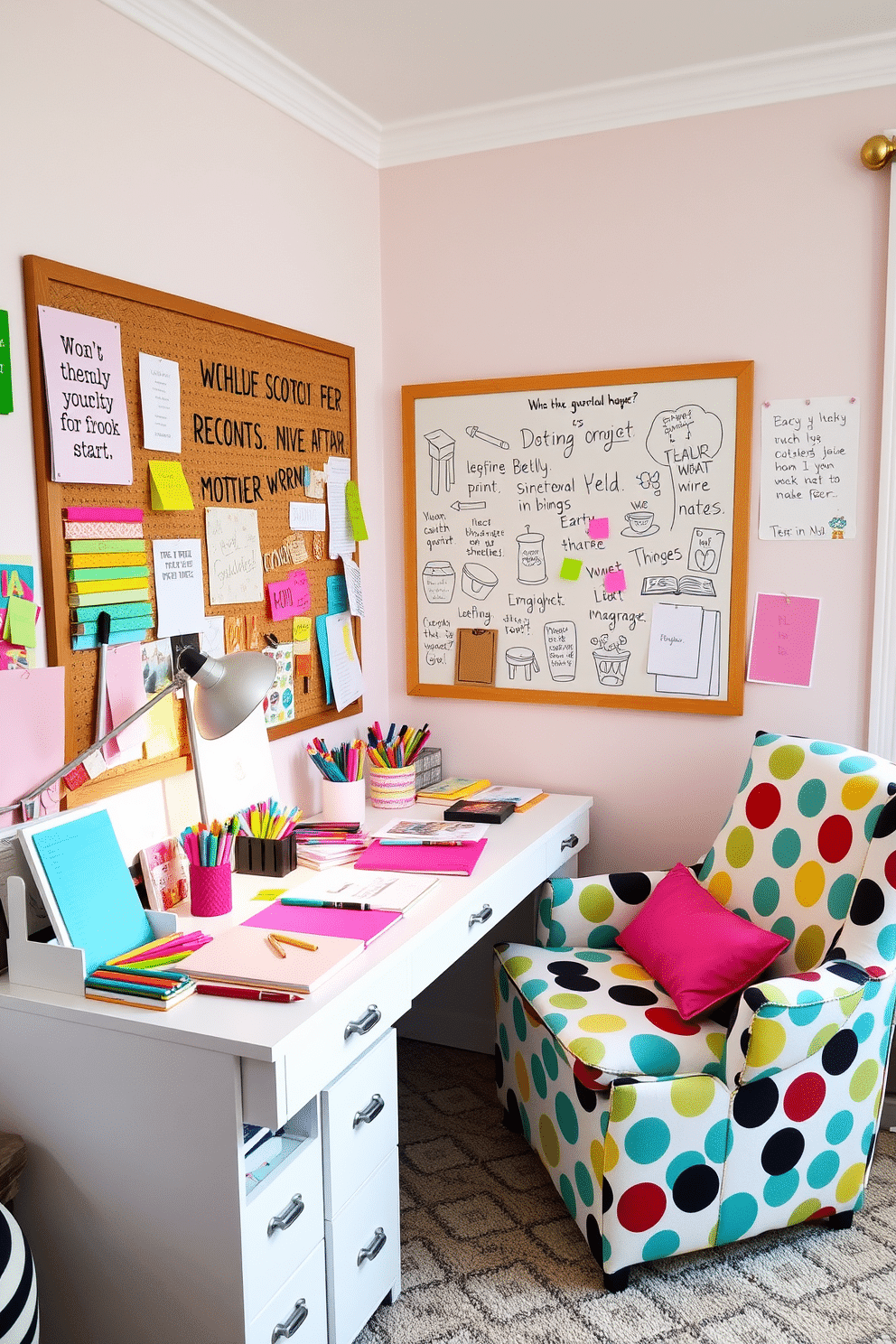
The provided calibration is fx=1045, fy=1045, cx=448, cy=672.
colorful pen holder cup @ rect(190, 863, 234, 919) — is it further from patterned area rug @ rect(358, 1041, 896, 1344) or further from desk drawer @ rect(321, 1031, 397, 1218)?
patterned area rug @ rect(358, 1041, 896, 1344)

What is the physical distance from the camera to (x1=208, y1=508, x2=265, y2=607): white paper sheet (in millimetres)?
2215

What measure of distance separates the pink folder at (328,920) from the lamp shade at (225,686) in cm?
34

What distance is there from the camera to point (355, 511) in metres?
2.75

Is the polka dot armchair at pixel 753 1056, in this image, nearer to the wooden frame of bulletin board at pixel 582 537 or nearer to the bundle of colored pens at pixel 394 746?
the wooden frame of bulletin board at pixel 582 537

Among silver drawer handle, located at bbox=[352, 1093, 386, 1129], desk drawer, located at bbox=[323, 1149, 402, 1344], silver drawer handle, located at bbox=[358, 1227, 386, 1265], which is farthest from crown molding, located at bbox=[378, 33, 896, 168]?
silver drawer handle, located at bbox=[358, 1227, 386, 1265]

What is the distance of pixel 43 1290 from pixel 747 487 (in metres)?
2.16

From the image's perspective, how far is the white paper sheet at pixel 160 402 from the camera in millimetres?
1999

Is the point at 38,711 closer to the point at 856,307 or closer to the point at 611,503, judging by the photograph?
the point at 611,503

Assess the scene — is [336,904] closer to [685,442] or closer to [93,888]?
[93,888]

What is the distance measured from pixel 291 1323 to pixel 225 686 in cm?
101

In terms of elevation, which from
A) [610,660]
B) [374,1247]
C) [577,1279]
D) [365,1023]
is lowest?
[577,1279]

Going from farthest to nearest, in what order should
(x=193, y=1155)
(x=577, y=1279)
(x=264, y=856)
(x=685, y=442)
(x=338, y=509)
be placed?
1. (x=338, y=509)
2. (x=685, y=442)
3. (x=264, y=856)
4. (x=577, y=1279)
5. (x=193, y=1155)

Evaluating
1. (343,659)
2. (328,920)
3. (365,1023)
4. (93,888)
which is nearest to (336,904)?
(328,920)

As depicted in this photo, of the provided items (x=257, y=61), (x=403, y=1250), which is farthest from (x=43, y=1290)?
(x=257, y=61)
